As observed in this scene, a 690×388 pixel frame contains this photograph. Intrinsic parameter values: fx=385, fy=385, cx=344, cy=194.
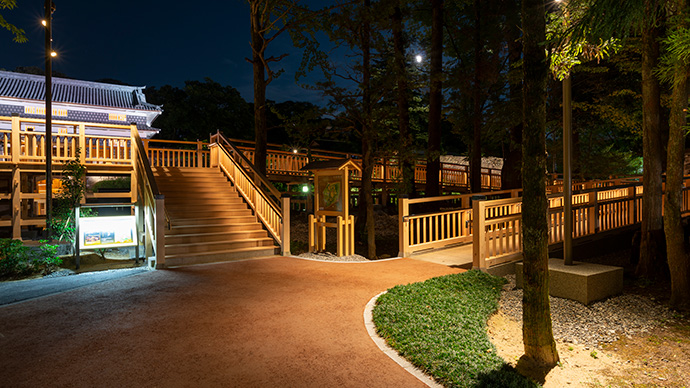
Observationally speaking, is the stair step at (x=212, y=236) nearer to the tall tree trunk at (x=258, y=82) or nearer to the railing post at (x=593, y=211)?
the tall tree trunk at (x=258, y=82)

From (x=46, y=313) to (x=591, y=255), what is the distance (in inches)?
452

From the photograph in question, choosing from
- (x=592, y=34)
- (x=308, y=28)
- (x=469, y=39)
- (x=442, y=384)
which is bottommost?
(x=442, y=384)

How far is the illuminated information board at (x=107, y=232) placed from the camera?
27.6ft

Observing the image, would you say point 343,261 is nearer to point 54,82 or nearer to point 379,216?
point 379,216

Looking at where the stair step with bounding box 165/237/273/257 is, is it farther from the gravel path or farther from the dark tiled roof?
the dark tiled roof

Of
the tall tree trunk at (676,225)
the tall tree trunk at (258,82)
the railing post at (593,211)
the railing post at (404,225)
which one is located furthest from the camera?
the tall tree trunk at (258,82)

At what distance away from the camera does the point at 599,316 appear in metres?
5.78

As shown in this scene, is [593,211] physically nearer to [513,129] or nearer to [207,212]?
[513,129]

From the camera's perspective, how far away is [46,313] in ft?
17.2

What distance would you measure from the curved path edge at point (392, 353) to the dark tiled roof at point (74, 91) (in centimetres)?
2433

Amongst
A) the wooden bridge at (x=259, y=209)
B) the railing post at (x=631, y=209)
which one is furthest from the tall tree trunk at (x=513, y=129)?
the railing post at (x=631, y=209)

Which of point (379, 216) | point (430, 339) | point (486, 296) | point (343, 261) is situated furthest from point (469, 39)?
point (430, 339)

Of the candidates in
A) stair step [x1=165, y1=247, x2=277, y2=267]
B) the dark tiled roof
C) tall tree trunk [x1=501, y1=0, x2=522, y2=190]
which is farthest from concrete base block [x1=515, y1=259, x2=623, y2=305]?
the dark tiled roof

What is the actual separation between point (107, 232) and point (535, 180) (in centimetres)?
875
